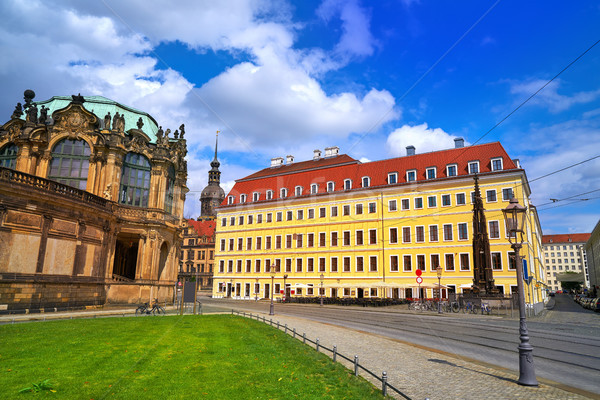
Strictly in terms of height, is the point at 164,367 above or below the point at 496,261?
below

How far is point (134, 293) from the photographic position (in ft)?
115

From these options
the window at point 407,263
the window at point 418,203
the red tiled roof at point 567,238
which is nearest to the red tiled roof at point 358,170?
the window at point 418,203

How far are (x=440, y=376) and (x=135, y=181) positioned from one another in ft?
112

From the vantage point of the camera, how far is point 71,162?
3556 cm

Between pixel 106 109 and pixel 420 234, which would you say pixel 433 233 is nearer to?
pixel 420 234

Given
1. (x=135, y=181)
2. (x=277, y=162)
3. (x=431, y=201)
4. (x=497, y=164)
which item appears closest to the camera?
(x=135, y=181)

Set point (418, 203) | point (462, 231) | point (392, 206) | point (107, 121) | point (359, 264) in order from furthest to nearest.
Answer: point (359, 264), point (392, 206), point (418, 203), point (462, 231), point (107, 121)

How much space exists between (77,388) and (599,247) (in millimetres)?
123883

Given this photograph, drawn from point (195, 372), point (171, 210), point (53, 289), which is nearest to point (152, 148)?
point (171, 210)

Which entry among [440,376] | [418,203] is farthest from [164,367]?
[418,203]

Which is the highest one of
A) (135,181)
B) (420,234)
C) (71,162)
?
(71,162)

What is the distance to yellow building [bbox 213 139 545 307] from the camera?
51.1m

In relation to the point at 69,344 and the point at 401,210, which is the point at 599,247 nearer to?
the point at 401,210

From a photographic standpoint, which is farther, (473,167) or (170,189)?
(473,167)
